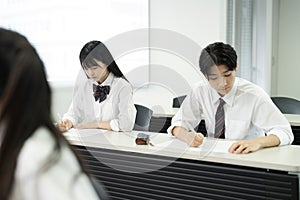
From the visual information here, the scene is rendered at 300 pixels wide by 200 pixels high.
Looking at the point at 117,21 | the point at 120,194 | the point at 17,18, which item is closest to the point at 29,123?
the point at 120,194

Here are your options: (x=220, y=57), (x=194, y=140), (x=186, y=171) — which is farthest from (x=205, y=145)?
(x=220, y=57)

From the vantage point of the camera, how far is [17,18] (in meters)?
3.27

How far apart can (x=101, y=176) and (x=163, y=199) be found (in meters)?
0.37

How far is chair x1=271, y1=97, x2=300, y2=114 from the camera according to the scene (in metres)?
2.91

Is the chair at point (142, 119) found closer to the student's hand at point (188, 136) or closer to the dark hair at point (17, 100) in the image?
the student's hand at point (188, 136)

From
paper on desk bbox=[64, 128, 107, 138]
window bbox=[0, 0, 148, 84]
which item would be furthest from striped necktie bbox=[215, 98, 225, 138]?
window bbox=[0, 0, 148, 84]

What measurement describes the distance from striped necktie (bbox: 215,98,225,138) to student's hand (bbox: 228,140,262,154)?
0.47 meters

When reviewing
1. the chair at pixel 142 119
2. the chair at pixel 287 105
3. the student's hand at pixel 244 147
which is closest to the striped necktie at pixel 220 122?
the student's hand at pixel 244 147

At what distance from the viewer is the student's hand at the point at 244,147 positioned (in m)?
1.75

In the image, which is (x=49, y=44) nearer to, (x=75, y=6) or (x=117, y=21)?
(x=75, y=6)

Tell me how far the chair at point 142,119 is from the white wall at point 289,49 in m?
3.05

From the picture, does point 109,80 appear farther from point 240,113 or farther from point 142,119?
point 240,113

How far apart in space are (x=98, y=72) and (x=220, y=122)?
32.9 inches

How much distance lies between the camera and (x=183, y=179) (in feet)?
5.97
